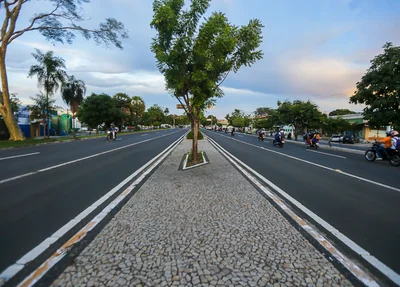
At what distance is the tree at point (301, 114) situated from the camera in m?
31.4

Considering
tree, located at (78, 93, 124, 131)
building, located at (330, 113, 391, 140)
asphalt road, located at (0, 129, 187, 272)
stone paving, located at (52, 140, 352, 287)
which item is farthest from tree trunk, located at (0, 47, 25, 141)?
building, located at (330, 113, 391, 140)

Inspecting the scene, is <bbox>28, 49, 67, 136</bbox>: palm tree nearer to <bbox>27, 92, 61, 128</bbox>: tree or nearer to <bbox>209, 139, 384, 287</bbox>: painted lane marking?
<bbox>27, 92, 61, 128</bbox>: tree

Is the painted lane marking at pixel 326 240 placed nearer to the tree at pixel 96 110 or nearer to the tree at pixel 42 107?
the tree at pixel 42 107

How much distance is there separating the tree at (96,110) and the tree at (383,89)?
4488cm

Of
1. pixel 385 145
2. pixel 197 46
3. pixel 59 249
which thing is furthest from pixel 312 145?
pixel 59 249

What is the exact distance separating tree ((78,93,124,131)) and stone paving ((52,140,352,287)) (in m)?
49.2

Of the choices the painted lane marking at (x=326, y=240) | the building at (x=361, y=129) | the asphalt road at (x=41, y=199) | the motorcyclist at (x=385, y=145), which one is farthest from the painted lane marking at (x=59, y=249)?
the building at (x=361, y=129)

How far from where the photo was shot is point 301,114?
31.7 meters

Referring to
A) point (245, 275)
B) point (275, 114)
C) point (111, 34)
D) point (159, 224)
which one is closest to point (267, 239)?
point (245, 275)

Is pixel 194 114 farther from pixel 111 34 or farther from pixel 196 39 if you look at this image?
pixel 111 34

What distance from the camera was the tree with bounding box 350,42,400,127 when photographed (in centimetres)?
1555

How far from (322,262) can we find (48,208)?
4760mm

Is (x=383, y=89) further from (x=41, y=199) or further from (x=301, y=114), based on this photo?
(x=41, y=199)

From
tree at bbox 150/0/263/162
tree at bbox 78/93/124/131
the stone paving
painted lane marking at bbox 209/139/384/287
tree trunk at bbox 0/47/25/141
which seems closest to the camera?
the stone paving
